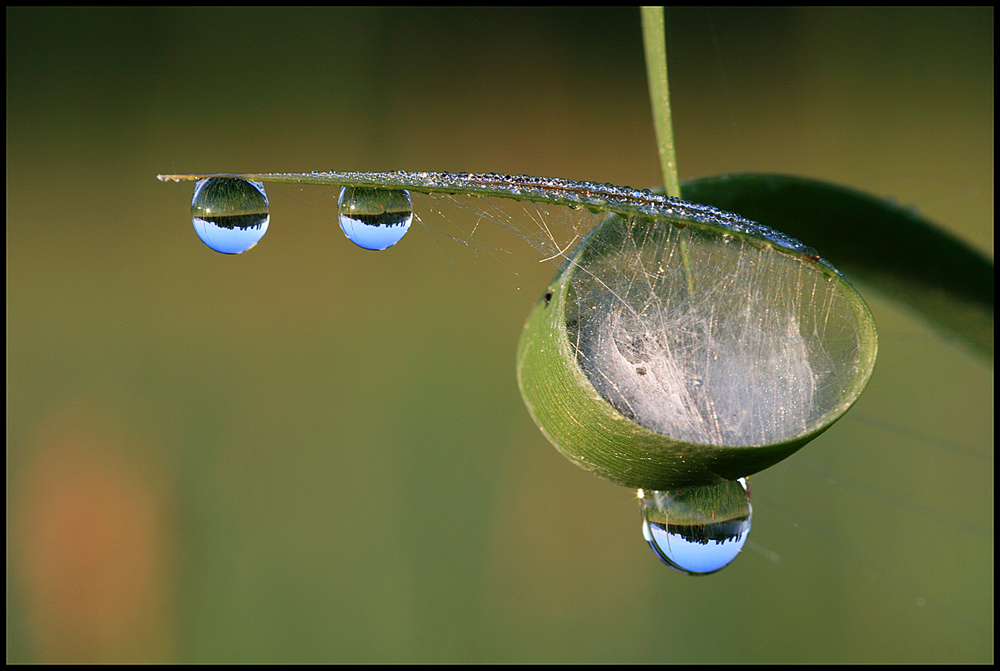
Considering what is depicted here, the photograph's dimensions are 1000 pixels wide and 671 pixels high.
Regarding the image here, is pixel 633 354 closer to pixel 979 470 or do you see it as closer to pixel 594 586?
A: pixel 594 586

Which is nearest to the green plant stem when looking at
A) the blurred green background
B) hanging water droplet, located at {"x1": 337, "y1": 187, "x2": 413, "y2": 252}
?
hanging water droplet, located at {"x1": 337, "y1": 187, "x2": 413, "y2": 252}

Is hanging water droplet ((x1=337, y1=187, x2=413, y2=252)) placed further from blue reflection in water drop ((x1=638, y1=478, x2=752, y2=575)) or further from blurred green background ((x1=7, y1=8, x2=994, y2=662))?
blurred green background ((x1=7, y1=8, x2=994, y2=662))

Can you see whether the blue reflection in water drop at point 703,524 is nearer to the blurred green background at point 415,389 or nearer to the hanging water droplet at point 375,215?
the hanging water droplet at point 375,215

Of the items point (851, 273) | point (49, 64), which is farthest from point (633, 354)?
point (49, 64)

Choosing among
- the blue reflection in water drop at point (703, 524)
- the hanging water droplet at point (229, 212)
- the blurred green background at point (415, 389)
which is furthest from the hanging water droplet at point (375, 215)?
the blurred green background at point (415, 389)

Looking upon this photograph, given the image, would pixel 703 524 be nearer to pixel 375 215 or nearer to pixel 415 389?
pixel 375 215

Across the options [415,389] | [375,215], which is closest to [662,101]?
[375,215]

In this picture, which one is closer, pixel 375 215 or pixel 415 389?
pixel 375 215
